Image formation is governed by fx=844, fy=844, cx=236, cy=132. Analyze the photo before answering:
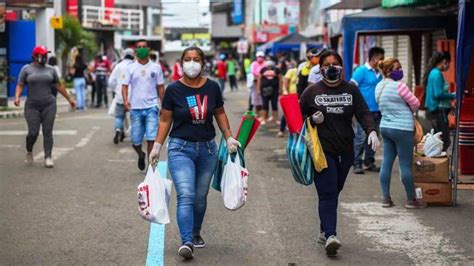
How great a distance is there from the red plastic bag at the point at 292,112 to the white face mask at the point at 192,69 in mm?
720

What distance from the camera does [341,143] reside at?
269 inches

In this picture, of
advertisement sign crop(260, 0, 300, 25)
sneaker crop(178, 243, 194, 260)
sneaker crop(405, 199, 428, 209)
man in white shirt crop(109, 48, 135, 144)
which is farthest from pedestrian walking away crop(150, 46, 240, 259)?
advertisement sign crop(260, 0, 300, 25)

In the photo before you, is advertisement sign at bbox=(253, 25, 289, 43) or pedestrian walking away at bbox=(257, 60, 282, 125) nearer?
pedestrian walking away at bbox=(257, 60, 282, 125)

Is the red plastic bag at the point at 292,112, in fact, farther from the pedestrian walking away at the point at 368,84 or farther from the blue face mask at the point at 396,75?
the pedestrian walking away at the point at 368,84

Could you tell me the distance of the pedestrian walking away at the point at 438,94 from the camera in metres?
10.8

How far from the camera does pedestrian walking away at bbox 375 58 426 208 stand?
8555 millimetres

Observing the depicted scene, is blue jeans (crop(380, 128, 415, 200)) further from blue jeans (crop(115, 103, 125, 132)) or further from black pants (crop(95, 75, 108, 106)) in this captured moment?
black pants (crop(95, 75, 108, 106))

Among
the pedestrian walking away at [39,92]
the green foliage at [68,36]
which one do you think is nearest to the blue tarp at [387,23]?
the pedestrian walking away at [39,92]

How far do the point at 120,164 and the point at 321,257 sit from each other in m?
6.23

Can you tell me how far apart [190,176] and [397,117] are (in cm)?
280

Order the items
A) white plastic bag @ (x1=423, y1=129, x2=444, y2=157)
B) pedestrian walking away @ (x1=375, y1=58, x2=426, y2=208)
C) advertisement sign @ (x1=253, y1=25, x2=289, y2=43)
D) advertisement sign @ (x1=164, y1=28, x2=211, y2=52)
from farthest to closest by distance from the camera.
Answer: advertisement sign @ (x1=164, y1=28, x2=211, y2=52)
advertisement sign @ (x1=253, y1=25, x2=289, y2=43)
white plastic bag @ (x1=423, y1=129, x2=444, y2=157)
pedestrian walking away @ (x1=375, y1=58, x2=426, y2=208)

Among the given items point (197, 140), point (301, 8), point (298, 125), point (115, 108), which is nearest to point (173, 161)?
point (197, 140)

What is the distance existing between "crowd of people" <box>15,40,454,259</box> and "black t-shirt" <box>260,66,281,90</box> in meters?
4.24

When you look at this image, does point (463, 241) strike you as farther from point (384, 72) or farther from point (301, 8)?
point (301, 8)
